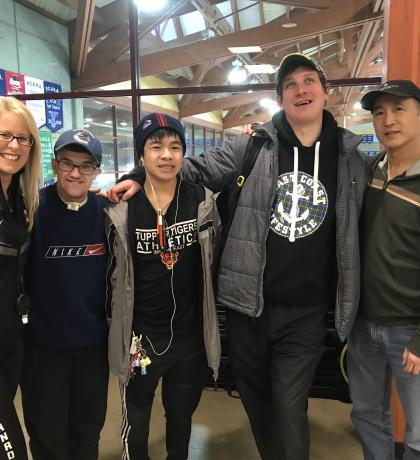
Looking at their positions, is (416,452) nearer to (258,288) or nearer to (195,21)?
(258,288)

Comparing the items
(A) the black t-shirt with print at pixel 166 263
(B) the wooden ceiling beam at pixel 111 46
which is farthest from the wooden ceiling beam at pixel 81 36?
(A) the black t-shirt with print at pixel 166 263

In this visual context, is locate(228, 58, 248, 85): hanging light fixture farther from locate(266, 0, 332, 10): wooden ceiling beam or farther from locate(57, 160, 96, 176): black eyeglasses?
locate(57, 160, 96, 176): black eyeglasses

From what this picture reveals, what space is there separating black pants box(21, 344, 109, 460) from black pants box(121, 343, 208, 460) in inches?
5.3

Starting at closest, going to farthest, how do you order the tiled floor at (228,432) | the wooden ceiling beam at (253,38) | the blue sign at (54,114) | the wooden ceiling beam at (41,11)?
the tiled floor at (228,432) → the wooden ceiling beam at (253,38) → the blue sign at (54,114) → the wooden ceiling beam at (41,11)

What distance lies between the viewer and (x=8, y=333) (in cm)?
148

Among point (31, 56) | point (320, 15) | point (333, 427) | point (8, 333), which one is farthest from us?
point (31, 56)

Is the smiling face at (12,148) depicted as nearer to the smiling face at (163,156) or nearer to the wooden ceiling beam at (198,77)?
the smiling face at (163,156)

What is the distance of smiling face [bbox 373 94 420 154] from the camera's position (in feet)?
5.17

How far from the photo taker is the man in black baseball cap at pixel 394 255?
1523mm

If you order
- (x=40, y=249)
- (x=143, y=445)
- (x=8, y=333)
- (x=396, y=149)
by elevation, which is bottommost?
(x=143, y=445)

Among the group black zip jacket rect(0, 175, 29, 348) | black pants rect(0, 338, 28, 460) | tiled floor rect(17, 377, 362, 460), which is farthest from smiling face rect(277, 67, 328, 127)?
tiled floor rect(17, 377, 362, 460)

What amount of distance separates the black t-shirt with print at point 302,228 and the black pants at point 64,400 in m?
0.81

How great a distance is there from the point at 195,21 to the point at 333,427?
3.61 metres

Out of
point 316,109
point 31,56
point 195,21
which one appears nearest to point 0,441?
point 316,109
